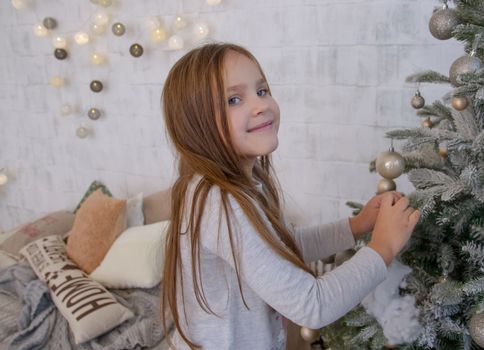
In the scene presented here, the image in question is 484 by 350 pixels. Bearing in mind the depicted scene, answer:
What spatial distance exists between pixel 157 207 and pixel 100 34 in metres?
0.90

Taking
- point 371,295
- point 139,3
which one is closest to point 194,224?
point 371,295

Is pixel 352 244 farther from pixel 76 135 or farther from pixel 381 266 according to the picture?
pixel 76 135

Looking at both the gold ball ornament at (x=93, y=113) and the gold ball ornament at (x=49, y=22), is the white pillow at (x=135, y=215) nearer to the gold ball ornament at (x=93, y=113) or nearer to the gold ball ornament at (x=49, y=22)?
the gold ball ornament at (x=93, y=113)

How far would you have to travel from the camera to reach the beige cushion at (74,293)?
1524 millimetres

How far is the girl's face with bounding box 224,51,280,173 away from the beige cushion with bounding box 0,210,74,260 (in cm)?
161

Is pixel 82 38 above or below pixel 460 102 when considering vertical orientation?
above

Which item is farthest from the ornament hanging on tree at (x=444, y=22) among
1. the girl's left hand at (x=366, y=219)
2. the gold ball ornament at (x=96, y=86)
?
the gold ball ornament at (x=96, y=86)

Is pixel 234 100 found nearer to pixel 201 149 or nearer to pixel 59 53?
pixel 201 149

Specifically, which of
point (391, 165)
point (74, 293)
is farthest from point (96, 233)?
point (391, 165)

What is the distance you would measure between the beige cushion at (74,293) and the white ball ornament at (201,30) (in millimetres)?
1076

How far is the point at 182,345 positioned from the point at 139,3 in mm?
1610

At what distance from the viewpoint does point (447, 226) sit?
897 mm

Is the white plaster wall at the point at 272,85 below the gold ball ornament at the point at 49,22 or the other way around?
below

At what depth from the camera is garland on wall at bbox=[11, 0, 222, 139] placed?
1.97 metres
